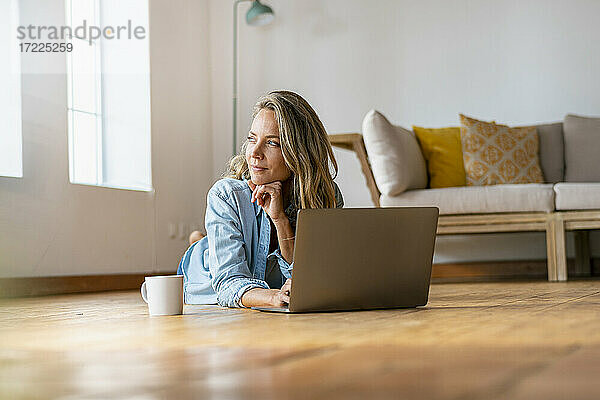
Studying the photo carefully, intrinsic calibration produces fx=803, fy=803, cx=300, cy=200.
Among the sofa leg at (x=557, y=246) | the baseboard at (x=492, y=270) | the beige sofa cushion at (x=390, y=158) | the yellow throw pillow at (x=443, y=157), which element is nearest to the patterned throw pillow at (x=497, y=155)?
the yellow throw pillow at (x=443, y=157)

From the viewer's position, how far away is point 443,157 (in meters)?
4.48

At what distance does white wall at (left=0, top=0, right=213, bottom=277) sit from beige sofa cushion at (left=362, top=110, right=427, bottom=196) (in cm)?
137

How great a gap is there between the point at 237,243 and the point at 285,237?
13 centimetres

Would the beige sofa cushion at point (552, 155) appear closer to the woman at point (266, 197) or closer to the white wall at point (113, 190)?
the white wall at point (113, 190)

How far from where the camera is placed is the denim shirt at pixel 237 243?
2035mm

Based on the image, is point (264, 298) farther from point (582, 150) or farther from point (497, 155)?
point (582, 150)

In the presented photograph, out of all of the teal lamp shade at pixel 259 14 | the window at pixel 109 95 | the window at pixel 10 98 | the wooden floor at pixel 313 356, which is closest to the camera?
the wooden floor at pixel 313 356

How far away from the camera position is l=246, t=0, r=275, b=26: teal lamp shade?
5184 millimetres

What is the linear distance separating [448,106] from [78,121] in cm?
233

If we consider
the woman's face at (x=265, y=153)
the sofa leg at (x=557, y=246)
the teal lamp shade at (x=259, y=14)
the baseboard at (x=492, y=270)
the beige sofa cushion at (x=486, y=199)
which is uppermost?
the teal lamp shade at (x=259, y=14)

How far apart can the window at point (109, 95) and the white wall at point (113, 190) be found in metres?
0.09

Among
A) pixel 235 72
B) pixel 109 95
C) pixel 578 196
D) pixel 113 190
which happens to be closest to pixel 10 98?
pixel 113 190

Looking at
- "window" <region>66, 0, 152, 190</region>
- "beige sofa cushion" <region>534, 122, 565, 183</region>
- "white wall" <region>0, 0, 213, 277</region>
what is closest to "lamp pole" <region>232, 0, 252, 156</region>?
"white wall" <region>0, 0, 213, 277</region>

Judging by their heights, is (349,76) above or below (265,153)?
above
